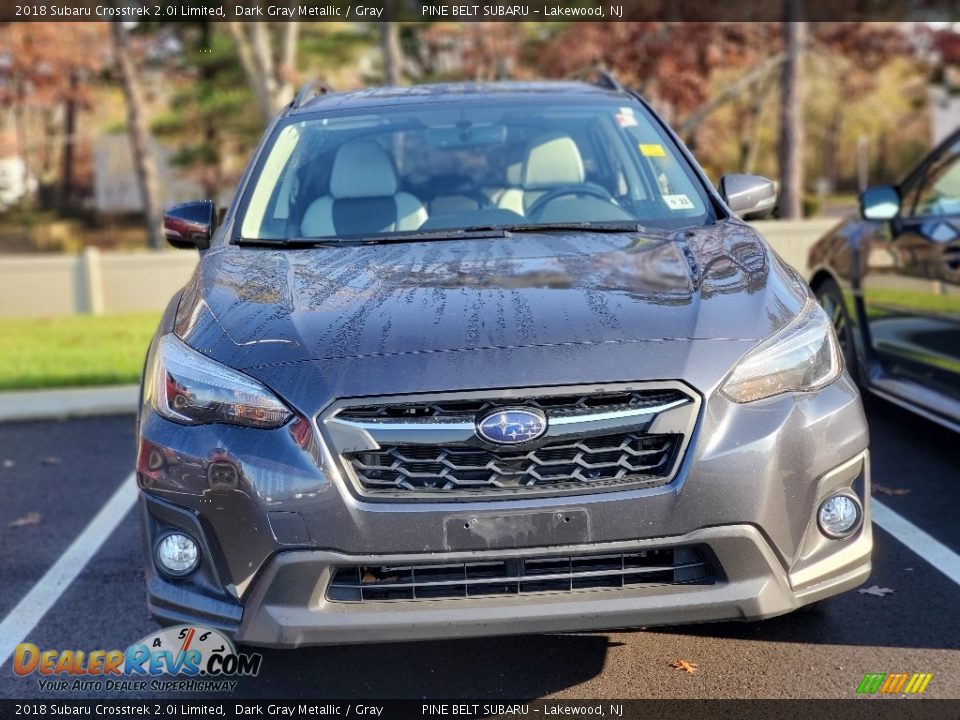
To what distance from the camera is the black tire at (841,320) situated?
641 cm

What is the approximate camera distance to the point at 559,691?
11.8 ft

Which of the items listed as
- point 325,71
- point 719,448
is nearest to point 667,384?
point 719,448

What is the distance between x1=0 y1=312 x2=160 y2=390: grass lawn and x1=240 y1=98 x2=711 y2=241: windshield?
15.8 ft

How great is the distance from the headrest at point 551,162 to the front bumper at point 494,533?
2142 mm

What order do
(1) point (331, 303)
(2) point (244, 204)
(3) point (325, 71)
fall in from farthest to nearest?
(3) point (325, 71), (2) point (244, 204), (1) point (331, 303)

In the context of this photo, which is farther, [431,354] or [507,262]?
[507,262]

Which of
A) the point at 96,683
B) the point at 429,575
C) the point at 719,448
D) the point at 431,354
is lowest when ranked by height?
the point at 96,683

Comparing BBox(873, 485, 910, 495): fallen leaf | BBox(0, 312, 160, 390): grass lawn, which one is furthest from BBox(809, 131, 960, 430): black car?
BBox(0, 312, 160, 390): grass lawn

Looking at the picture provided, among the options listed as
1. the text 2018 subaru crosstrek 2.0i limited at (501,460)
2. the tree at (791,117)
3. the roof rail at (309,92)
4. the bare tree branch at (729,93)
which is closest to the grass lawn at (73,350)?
the roof rail at (309,92)

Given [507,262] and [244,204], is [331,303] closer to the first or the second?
[507,262]

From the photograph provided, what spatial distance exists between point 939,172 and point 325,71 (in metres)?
27.1

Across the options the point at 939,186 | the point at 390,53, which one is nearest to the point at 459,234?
the point at 939,186

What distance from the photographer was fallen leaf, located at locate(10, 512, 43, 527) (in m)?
5.71

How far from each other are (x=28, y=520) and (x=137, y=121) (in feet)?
55.9
